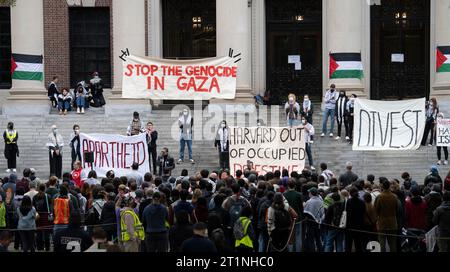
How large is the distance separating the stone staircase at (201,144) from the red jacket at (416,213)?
35.8 feet

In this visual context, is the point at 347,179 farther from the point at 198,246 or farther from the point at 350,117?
the point at 198,246

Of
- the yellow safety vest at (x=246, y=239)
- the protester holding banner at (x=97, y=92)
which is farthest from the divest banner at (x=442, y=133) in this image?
the yellow safety vest at (x=246, y=239)

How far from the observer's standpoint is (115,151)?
2491cm

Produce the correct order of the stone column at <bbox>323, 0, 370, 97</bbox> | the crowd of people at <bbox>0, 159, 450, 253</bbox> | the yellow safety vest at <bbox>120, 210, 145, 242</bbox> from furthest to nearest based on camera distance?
1. the stone column at <bbox>323, 0, 370, 97</bbox>
2. the yellow safety vest at <bbox>120, 210, 145, 242</bbox>
3. the crowd of people at <bbox>0, 159, 450, 253</bbox>

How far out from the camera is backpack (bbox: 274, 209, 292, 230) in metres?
15.1

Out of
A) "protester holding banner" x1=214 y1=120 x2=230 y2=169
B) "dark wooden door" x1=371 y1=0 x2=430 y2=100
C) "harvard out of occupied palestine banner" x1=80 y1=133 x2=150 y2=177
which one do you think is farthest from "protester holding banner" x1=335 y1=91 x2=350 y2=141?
"dark wooden door" x1=371 y1=0 x2=430 y2=100

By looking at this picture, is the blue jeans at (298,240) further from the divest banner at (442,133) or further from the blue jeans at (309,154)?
the divest banner at (442,133)

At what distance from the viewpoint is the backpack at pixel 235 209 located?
15.4 m

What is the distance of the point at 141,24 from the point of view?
112ft

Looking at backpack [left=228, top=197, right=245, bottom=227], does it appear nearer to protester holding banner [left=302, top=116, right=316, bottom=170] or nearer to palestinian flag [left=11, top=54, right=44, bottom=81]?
protester holding banner [left=302, top=116, right=316, bottom=170]

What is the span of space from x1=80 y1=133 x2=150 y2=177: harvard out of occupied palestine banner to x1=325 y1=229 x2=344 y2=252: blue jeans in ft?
28.7

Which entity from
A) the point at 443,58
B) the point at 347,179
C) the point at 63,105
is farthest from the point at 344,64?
the point at 347,179
